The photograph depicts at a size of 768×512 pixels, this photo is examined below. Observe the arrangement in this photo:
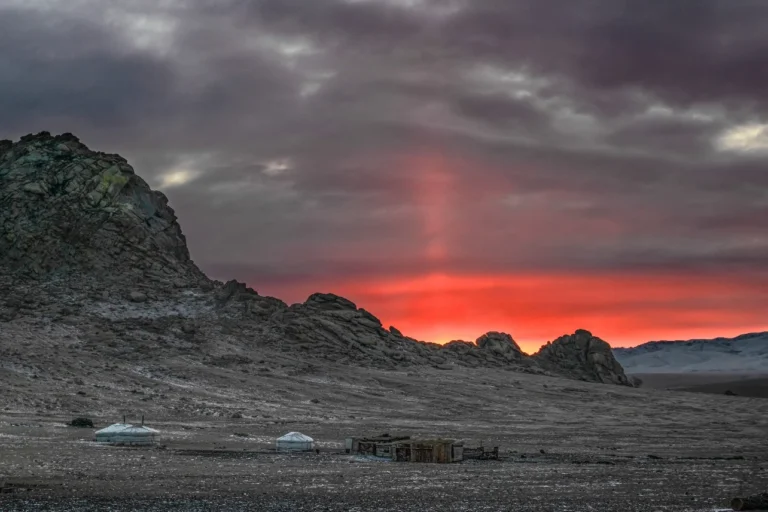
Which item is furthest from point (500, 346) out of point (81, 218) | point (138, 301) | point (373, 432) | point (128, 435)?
point (128, 435)

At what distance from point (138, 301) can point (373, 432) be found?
2439 inches

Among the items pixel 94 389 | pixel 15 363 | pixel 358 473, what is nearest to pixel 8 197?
pixel 15 363

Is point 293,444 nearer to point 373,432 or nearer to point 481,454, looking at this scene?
point 481,454

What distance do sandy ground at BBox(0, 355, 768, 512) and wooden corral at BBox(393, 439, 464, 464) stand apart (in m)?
1.83

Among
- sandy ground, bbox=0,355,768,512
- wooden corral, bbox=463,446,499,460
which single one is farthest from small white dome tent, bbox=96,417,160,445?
wooden corral, bbox=463,446,499,460

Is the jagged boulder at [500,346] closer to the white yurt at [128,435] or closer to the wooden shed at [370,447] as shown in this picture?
the wooden shed at [370,447]

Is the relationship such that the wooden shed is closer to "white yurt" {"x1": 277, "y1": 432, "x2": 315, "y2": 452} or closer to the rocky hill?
"white yurt" {"x1": 277, "y1": 432, "x2": 315, "y2": 452}

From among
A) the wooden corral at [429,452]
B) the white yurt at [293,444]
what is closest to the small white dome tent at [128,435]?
the white yurt at [293,444]

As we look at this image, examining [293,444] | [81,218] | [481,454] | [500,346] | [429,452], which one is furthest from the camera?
[500,346]

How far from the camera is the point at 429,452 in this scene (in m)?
53.1

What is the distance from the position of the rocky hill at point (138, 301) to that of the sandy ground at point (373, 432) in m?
7.73

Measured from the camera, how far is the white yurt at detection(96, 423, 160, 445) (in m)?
57.9

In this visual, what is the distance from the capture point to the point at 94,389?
94.1 metres

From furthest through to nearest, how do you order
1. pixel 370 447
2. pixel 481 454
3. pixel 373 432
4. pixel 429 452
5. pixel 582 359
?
1. pixel 582 359
2. pixel 373 432
3. pixel 370 447
4. pixel 481 454
5. pixel 429 452
